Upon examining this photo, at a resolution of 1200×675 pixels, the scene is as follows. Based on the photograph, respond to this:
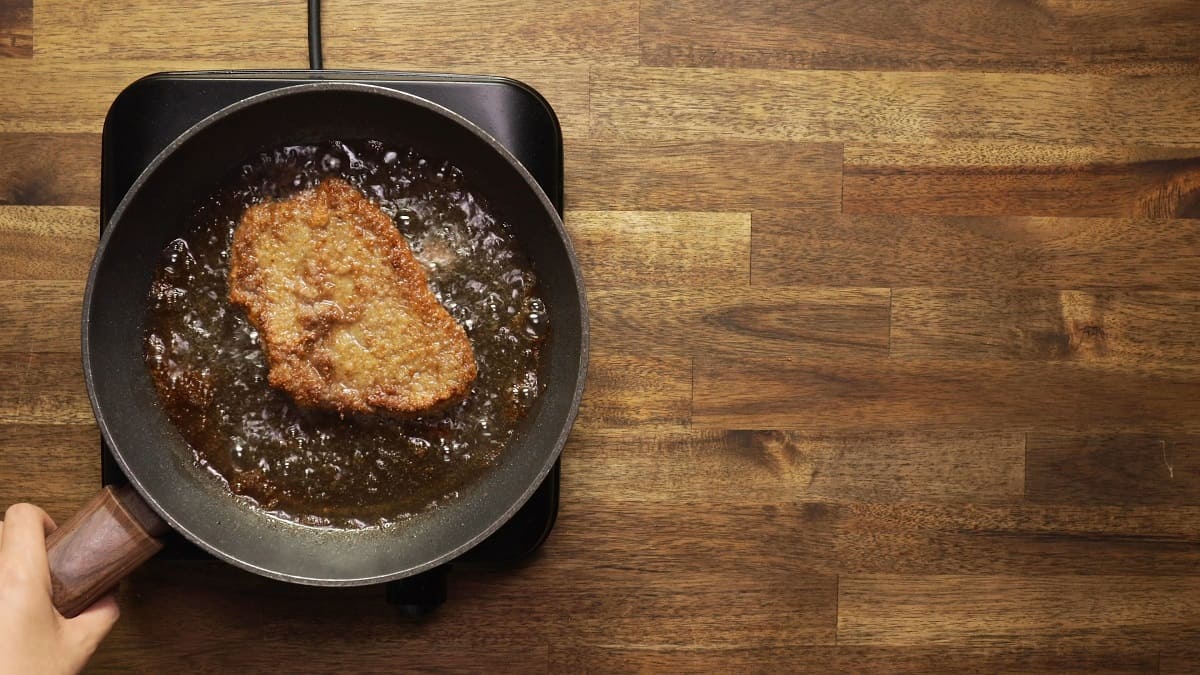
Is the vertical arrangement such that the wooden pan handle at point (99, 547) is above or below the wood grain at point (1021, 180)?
below

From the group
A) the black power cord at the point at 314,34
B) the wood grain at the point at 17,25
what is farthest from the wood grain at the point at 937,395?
the wood grain at the point at 17,25

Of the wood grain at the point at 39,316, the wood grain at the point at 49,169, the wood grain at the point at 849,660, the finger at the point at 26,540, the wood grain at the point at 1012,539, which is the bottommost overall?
the wood grain at the point at 849,660

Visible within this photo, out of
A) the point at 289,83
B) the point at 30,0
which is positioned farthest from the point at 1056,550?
the point at 30,0

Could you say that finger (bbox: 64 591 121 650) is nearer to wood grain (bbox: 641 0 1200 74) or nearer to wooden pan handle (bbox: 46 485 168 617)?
wooden pan handle (bbox: 46 485 168 617)

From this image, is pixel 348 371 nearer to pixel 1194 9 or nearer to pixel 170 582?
pixel 170 582

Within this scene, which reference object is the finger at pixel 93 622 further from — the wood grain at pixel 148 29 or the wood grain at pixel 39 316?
the wood grain at pixel 148 29

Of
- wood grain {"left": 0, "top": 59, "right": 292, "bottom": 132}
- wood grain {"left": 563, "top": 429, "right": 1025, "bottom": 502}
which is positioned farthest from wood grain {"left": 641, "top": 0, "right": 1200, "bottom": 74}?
wood grain {"left": 0, "top": 59, "right": 292, "bottom": 132}

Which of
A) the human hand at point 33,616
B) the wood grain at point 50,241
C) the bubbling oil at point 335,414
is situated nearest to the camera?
the human hand at point 33,616
